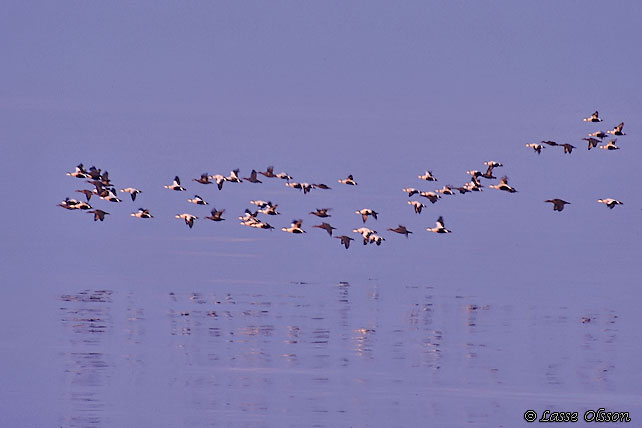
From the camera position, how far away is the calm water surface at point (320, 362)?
5597 centimetres

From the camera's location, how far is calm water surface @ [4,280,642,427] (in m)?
56.0

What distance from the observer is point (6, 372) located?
2450 inches

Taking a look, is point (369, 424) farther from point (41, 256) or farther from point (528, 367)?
point (41, 256)

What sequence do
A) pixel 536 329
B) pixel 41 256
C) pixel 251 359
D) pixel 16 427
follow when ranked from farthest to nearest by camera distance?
pixel 41 256 < pixel 536 329 < pixel 251 359 < pixel 16 427

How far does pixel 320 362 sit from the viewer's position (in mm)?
64062

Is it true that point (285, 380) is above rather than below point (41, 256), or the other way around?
below

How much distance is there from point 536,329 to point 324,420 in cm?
2306

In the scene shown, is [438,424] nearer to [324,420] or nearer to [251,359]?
[324,420]

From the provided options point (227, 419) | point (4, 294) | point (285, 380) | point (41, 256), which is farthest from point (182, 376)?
point (41, 256)

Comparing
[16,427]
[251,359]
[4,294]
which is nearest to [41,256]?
[4,294]

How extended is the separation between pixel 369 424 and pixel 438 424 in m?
1.85

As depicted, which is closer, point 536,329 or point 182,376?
point 182,376

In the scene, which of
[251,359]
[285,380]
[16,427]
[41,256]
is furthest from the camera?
[41,256]

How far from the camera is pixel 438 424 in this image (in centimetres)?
5450
